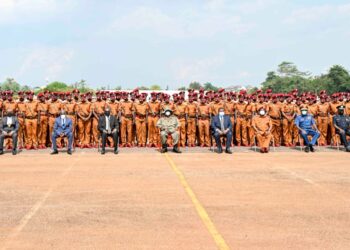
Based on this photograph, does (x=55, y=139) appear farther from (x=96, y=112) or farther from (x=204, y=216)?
(x=204, y=216)

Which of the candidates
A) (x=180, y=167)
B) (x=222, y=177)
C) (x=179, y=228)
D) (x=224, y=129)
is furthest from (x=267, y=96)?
(x=179, y=228)

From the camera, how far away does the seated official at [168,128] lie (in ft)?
54.2

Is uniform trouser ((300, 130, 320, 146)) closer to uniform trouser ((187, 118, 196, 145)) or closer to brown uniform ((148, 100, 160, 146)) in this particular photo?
uniform trouser ((187, 118, 196, 145))

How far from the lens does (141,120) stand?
60.2 feet

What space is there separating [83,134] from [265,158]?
22.8ft

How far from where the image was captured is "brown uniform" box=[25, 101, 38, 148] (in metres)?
17.5

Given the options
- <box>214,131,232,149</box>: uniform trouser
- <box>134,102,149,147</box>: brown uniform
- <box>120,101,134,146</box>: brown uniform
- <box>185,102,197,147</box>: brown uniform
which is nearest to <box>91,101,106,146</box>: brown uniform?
<box>120,101,134,146</box>: brown uniform

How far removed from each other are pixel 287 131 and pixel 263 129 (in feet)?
7.02

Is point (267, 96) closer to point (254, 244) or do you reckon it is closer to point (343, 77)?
point (254, 244)

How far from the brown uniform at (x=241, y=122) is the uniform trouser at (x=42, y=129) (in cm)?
693

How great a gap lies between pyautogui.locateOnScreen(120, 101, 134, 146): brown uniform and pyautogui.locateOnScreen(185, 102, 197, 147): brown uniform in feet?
6.76

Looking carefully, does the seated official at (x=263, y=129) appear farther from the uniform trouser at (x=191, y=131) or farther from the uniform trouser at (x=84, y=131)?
the uniform trouser at (x=84, y=131)

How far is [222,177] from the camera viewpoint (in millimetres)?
11094

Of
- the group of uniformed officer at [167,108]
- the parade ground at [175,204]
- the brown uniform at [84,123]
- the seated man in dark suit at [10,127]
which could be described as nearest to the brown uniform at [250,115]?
the group of uniformed officer at [167,108]
